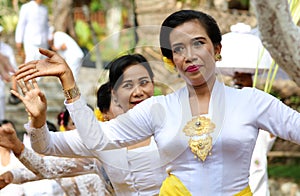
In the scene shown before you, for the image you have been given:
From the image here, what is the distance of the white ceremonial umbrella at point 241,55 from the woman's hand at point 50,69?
3.07 metres

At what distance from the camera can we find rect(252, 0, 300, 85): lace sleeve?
323 centimetres

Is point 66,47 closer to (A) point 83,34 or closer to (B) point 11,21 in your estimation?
(B) point 11,21

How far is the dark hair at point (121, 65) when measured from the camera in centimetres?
480

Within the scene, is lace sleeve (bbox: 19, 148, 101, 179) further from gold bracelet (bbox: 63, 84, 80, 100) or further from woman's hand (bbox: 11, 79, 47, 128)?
gold bracelet (bbox: 63, 84, 80, 100)

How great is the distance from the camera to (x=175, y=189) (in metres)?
4.29

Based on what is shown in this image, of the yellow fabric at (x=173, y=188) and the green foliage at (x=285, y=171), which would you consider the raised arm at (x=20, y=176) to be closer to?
the yellow fabric at (x=173, y=188)

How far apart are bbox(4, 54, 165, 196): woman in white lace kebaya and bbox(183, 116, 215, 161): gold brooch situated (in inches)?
15.2

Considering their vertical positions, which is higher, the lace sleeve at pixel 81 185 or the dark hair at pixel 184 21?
the dark hair at pixel 184 21

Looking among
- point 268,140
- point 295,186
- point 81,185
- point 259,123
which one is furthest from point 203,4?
point 259,123

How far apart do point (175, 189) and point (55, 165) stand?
1.15 meters

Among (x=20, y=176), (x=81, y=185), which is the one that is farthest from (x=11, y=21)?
(x=20, y=176)

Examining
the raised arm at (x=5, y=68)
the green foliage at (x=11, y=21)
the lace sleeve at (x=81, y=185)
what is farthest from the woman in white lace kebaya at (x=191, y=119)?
the green foliage at (x=11, y=21)

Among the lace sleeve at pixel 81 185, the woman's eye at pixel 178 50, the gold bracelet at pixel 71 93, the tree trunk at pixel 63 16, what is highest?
the woman's eye at pixel 178 50

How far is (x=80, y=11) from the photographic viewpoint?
2489 centimetres
